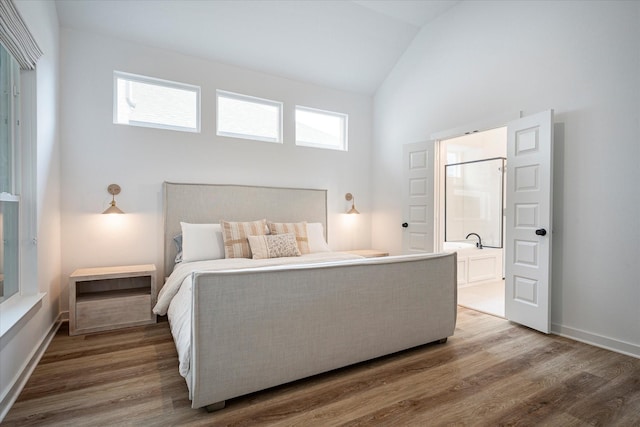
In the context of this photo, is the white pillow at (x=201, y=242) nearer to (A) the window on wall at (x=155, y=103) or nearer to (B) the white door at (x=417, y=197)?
(A) the window on wall at (x=155, y=103)

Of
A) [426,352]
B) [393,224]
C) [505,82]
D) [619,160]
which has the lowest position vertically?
[426,352]

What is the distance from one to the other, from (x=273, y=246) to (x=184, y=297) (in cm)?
122

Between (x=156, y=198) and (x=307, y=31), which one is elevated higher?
(x=307, y=31)

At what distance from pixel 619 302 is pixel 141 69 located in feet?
16.4

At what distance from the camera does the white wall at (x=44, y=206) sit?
76.3 inches

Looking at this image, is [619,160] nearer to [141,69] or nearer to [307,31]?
[307,31]

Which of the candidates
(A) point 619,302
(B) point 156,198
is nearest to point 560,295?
(A) point 619,302

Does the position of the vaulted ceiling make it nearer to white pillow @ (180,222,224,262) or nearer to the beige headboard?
the beige headboard

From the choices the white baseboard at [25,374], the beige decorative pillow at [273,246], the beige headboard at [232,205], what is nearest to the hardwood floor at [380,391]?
the white baseboard at [25,374]

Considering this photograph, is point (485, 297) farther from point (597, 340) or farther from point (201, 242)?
point (201, 242)

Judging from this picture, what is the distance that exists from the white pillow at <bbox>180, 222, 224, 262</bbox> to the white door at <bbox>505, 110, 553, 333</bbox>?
2.96m

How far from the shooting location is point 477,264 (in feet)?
16.1

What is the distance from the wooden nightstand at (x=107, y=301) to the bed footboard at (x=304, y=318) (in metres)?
1.71

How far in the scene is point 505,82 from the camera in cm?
335
